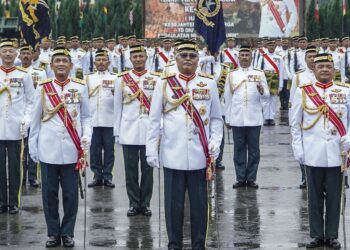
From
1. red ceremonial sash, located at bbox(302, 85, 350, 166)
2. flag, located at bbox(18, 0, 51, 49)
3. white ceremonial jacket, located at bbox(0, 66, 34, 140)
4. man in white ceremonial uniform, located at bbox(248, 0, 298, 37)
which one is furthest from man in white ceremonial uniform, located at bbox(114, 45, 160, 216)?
man in white ceremonial uniform, located at bbox(248, 0, 298, 37)

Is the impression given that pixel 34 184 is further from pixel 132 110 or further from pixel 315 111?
pixel 315 111

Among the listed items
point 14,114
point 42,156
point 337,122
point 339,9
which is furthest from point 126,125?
point 339,9

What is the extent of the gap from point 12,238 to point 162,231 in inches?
65.3

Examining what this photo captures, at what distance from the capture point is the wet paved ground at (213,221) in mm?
12477

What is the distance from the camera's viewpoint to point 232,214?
1420 centimetres

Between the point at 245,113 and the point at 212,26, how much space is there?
244 cm

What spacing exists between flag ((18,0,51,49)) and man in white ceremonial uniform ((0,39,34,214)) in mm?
3764

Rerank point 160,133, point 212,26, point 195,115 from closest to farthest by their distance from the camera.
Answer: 1. point 195,115
2. point 160,133
3. point 212,26

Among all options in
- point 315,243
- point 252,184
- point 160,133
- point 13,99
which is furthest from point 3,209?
point 315,243

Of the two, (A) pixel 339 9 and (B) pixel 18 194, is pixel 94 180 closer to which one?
(B) pixel 18 194

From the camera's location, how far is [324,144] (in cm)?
1214

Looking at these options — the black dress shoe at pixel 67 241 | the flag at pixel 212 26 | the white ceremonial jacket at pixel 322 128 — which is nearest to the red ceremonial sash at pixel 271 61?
the flag at pixel 212 26

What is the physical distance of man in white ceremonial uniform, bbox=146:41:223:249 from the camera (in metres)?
11.5

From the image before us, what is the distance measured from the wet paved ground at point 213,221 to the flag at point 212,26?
231 cm
